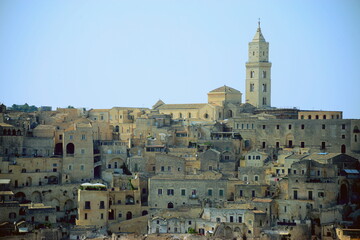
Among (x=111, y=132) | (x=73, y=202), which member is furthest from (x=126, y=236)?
(x=111, y=132)

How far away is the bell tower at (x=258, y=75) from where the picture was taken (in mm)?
74375

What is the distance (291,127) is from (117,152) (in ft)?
45.0

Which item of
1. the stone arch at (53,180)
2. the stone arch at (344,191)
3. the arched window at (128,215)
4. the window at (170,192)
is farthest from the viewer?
the stone arch at (53,180)

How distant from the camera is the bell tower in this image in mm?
74375

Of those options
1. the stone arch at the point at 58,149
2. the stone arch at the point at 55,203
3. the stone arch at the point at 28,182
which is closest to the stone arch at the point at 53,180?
the stone arch at the point at 28,182

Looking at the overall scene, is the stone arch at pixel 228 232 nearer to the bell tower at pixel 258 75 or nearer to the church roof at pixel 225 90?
the church roof at pixel 225 90

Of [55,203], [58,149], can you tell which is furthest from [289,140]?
[55,203]

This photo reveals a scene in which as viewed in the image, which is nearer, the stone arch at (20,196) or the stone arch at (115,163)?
the stone arch at (20,196)

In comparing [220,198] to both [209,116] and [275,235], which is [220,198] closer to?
[275,235]

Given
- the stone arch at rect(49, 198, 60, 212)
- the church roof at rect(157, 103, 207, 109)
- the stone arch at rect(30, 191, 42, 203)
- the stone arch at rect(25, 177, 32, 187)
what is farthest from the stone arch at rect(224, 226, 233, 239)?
the church roof at rect(157, 103, 207, 109)

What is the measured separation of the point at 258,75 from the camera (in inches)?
2926

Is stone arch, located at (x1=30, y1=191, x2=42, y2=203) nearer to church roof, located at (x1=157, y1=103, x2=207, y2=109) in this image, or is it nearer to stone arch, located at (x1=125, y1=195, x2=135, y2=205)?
stone arch, located at (x1=125, y1=195, x2=135, y2=205)

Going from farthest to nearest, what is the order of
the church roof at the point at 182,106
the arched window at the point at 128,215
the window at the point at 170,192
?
the church roof at the point at 182,106 → the arched window at the point at 128,215 → the window at the point at 170,192

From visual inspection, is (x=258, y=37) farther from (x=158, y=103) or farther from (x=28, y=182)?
(x=28, y=182)
